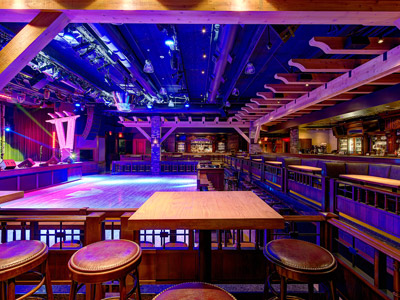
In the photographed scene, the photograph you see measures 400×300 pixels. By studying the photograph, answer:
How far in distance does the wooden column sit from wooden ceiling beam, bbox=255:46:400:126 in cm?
530

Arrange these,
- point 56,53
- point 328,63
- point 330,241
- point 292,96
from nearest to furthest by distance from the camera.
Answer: point 330,241 → point 328,63 → point 56,53 → point 292,96

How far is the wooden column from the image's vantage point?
2.21 metres

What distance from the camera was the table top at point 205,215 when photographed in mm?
1186

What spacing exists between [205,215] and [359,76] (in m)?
5.13

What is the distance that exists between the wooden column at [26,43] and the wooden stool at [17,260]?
1.90 meters

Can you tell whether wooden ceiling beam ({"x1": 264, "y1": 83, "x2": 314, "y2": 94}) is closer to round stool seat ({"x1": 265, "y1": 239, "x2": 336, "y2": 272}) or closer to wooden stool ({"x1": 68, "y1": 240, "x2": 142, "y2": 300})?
round stool seat ({"x1": 265, "y1": 239, "x2": 336, "y2": 272})

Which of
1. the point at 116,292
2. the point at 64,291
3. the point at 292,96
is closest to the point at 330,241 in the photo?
the point at 116,292

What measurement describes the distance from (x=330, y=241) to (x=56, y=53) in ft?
25.6

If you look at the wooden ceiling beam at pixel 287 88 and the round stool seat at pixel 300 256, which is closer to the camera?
the round stool seat at pixel 300 256

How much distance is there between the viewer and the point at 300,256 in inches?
48.1

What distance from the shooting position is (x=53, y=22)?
7.66 feet

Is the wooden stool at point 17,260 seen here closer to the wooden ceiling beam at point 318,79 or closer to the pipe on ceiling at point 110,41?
the pipe on ceiling at point 110,41

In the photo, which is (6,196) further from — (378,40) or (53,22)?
(378,40)

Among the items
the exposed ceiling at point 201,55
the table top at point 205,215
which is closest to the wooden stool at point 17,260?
the table top at point 205,215
